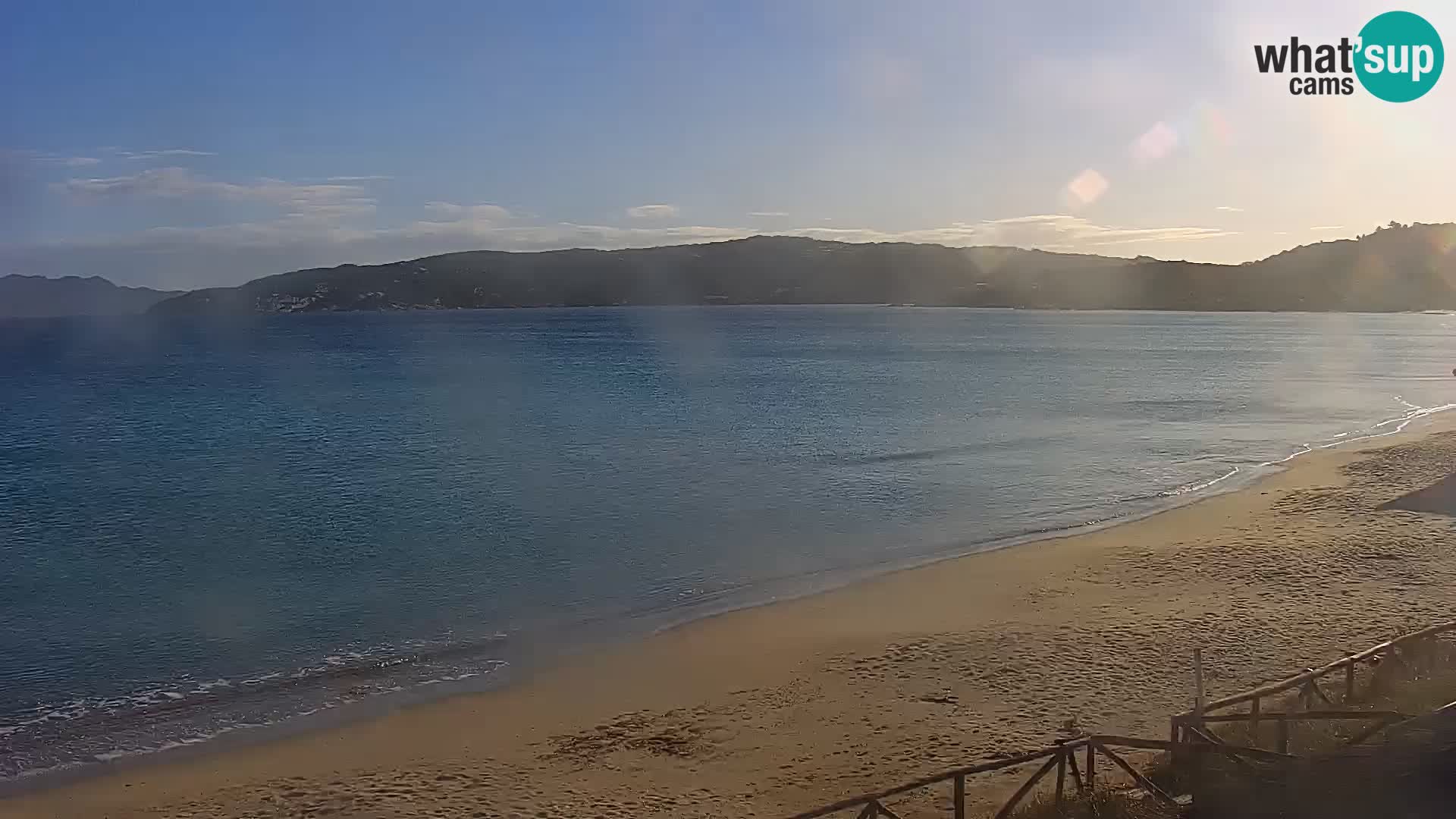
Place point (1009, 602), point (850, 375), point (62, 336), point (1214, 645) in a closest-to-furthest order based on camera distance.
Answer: point (1214, 645) → point (1009, 602) → point (850, 375) → point (62, 336)

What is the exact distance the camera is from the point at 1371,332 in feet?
526

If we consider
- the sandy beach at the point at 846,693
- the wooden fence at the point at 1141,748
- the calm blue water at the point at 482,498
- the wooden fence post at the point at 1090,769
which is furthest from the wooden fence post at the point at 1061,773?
the calm blue water at the point at 482,498

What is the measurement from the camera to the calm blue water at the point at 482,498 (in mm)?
19453

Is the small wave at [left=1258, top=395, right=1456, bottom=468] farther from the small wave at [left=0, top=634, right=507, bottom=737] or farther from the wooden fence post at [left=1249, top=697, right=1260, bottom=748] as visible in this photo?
the small wave at [left=0, top=634, right=507, bottom=737]

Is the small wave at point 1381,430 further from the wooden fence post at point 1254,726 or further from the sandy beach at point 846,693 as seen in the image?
the wooden fence post at point 1254,726

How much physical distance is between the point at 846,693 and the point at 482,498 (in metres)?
20.6

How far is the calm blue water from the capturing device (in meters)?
19.5

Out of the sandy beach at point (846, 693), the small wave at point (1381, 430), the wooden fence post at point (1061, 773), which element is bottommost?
the sandy beach at point (846, 693)

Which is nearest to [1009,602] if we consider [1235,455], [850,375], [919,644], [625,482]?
[919,644]

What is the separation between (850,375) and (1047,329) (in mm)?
102358

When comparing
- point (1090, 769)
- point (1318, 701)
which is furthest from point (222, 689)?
point (1318, 701)

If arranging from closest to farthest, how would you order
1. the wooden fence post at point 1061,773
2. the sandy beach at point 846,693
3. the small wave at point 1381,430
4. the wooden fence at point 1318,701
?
the wooden fence post at point 1061,773 < the wooden fence at point 1318,701 < the sandy beach at point 846,693 < the small wave at point 1381,430

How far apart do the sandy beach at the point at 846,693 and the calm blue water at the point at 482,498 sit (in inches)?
75.4

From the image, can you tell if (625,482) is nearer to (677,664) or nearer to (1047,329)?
(677,664)
